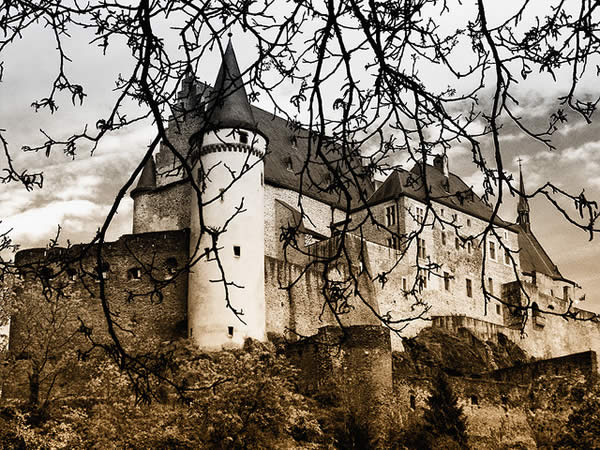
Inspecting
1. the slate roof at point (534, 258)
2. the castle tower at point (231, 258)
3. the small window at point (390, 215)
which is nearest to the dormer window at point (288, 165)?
the small window at point (390, 215)

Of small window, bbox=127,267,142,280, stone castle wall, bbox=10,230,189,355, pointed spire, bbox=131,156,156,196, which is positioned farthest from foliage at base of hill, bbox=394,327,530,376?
pointed spire, bbox=131,156,156,196

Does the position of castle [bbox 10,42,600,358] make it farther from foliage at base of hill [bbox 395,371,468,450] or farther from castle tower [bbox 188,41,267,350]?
foliage at base of hill [bbox 395,371,468,450]

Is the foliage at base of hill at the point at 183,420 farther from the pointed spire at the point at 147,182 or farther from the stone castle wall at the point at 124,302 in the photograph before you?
the pointed spire at the point at 147,182

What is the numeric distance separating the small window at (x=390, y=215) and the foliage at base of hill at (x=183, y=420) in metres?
18.4

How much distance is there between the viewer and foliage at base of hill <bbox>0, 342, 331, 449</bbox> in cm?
1853

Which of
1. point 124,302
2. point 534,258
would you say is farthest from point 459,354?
point 534,258

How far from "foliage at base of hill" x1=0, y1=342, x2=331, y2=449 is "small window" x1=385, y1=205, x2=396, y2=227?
60.3ft

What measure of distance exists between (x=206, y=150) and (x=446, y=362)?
12274 mm

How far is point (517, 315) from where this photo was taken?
12.6 ft

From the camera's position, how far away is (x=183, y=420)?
18.9m

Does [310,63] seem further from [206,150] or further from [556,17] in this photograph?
[206,150]

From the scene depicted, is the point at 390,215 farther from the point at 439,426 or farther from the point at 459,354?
the point at 439,426

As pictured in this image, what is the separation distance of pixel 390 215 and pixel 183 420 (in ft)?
72.6

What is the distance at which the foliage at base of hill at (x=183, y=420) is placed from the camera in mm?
18531
